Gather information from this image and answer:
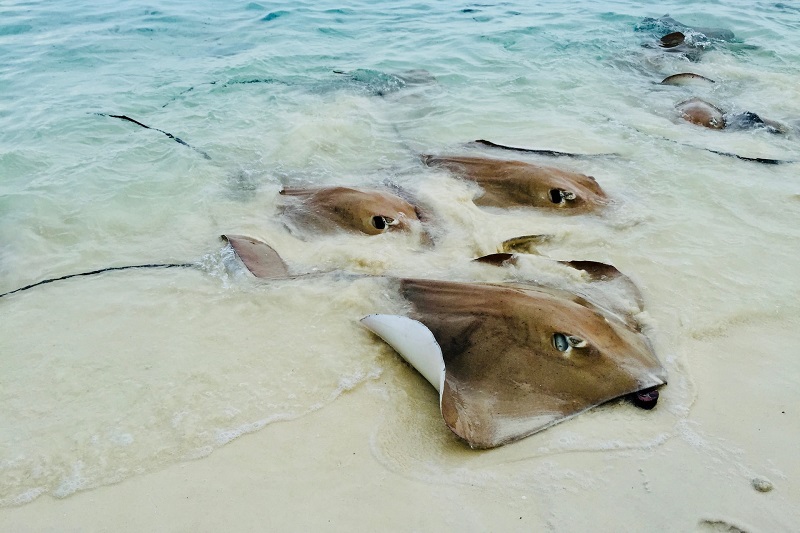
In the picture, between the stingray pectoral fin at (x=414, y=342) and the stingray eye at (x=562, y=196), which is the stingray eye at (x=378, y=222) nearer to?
the stingray pectoral fin at (x=414, y=342)

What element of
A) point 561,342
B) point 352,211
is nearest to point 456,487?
point 561,342

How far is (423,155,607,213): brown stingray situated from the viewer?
15.9ft

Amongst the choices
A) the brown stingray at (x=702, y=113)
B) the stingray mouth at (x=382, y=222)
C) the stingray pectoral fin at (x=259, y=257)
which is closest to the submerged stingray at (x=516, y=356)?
the stingray pectoral fin at (x=259, y=257)

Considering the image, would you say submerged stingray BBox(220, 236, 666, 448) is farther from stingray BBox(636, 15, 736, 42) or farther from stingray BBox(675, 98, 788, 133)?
stingray BBox(636, 15, 736, 42)

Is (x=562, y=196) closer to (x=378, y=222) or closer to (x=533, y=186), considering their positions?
(x=533, y=186)

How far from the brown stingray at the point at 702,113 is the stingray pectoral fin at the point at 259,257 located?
5.61m

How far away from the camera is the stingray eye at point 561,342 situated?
2805mm

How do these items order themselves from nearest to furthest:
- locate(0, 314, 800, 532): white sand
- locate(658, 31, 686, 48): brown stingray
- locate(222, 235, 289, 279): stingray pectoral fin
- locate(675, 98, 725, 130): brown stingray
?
locate(0, 314, 800, 532): white sand
locate(222, 235, 289, 279): stingray pectoral fin
locate(675, 98, 725, 130): brown stingray
locate(658, 31, 686, 48): brown stingray

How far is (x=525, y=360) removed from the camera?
2.79m

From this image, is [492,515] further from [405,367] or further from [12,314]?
[12,314]

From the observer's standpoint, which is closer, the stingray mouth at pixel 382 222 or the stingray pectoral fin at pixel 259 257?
the stingray pectoral fin at pixel 259 257

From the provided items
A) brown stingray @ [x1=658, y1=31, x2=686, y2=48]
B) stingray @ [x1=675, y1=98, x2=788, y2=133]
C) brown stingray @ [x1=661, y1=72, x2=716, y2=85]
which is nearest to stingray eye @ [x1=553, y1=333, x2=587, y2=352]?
stingray @ [x1=675, y1=98, x2=788, y2=133]

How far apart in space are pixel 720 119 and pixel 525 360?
588cm

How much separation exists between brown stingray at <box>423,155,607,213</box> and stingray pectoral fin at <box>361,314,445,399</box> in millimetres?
2240
